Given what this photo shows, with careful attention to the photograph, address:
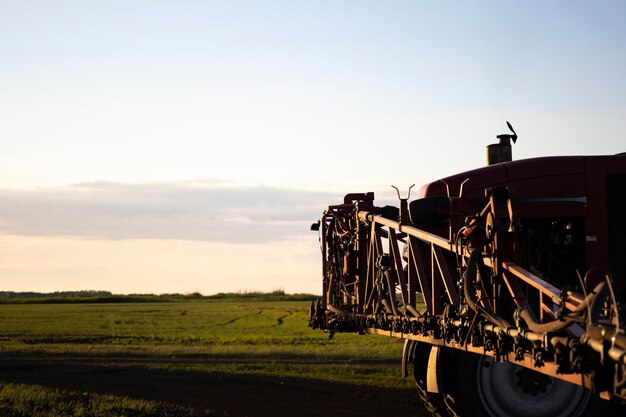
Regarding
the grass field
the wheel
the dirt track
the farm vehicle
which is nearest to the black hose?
the farm vehicle

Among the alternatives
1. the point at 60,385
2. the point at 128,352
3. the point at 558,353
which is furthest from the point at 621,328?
the point at 128,352

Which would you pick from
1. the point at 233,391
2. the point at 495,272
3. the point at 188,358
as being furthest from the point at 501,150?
the point at 188,358

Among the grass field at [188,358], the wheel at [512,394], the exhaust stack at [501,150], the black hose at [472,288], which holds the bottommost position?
the grass field at [188,358]

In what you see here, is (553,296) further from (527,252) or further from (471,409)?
(471,409)

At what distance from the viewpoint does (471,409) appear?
10594 millimetres

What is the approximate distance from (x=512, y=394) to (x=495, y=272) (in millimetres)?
2745

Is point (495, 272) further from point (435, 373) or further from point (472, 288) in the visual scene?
point (435, 373)

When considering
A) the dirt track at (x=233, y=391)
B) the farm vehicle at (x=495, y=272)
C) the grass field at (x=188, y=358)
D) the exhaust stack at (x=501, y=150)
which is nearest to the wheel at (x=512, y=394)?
the farm vehicle at (x=495, y=272)

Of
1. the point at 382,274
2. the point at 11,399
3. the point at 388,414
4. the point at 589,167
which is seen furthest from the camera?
the point at 11,399

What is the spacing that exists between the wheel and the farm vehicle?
1cm

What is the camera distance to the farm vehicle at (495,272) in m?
8.27

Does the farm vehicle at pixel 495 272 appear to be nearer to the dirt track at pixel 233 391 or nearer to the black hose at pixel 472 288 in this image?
the black hose at pixel 472 288

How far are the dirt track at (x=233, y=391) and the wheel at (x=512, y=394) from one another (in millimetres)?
5339

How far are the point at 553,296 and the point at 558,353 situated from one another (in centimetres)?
75
